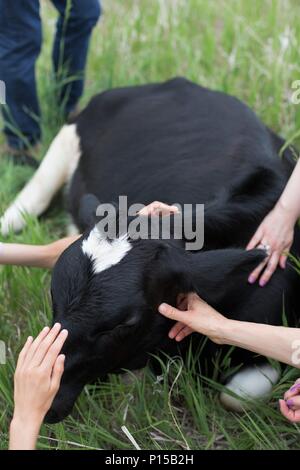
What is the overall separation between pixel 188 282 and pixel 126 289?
219 mm

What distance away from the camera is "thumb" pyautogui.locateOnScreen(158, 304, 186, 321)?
241cm

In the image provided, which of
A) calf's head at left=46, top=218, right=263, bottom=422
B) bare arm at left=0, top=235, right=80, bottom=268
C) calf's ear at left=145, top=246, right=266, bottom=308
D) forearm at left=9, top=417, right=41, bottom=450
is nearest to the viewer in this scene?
forearm at left=9, top=417, right=41, bottom=450

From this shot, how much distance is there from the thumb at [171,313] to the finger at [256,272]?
469 millimetres

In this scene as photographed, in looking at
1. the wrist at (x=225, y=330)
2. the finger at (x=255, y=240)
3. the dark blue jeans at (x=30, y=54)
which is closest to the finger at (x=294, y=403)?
the wrist at (x=225, y=330)

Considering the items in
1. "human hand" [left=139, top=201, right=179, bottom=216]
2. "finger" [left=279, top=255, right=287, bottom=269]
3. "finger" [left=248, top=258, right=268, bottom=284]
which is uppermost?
"human hand" [left=139, top=201, right=179, bottom=216]

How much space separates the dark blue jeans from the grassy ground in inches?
5.6

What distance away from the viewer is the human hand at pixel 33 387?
2109 millimetres

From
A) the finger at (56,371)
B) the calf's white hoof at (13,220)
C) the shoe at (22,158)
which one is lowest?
A: the finger at (56,371)

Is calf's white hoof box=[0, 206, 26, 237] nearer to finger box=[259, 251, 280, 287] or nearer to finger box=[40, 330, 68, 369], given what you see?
finger box=[259, 251, 280, 287]

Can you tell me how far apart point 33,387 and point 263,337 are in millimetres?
725

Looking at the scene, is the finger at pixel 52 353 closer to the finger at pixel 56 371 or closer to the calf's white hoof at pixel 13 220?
the finger at pixel 56 371

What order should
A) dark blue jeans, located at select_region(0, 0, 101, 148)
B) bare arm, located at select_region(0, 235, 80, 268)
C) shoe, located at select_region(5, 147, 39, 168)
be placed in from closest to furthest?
bare arm, located at select_region(0, 235, 80, 268) < dark blue jeans, located at select_region(0, 0, 101, 148) < shoe, located at select_region(5, 147, 39, 168)

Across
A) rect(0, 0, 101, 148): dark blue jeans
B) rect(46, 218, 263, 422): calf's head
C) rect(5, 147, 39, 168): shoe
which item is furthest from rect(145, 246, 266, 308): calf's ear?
rect(5, 147, 39, 168): shoe

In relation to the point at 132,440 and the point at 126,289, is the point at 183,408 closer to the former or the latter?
the point at 132,440
